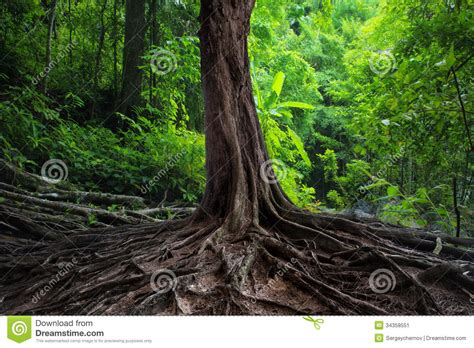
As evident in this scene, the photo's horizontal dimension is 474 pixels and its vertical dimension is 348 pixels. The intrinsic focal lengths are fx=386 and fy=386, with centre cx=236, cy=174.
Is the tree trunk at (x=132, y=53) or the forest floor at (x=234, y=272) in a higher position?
the tree trunk at (x=132, y=53)

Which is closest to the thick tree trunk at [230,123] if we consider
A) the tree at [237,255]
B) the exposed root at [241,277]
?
the tree at [237,255]

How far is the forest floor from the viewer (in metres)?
2.27

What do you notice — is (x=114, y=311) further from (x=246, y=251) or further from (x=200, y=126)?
(x=200, y=126)

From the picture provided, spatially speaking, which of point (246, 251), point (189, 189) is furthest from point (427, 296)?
point (189, 189)

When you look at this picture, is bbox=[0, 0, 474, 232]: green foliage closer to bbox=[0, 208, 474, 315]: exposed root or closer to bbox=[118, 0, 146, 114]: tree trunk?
bbox=[118, 0, 146, 114]: tree trunk

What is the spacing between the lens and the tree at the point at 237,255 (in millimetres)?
2305

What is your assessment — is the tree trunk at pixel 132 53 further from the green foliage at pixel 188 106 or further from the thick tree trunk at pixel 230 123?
the thick tree trunk at pixel 230 123
